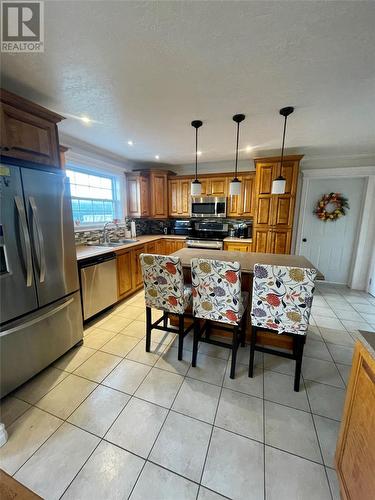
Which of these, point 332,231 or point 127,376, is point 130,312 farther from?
point 332,231

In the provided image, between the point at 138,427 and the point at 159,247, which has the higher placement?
the point at 159,247

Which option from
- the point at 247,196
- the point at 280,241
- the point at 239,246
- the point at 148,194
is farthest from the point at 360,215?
the point at 148,194

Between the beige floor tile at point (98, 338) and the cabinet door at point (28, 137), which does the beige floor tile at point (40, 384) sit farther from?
the cabinet door at point (28, 137)

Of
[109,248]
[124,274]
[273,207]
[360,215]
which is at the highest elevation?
[273,207]

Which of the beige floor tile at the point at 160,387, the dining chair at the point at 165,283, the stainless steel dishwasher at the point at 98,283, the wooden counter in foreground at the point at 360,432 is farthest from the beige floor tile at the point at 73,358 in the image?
the wooden counter in foreground at the point at 360,432

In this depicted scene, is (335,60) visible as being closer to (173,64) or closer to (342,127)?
(173,64)

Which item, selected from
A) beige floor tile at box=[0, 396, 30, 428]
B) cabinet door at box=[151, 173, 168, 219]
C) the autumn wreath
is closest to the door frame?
the autumn wreath

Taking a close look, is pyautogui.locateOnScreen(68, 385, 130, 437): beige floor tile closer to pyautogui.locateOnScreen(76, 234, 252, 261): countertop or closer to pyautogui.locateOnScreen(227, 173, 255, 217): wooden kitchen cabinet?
pyautogui.locateOnScreen(76, 234, 252, 261): countertop

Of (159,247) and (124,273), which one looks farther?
(159,247)

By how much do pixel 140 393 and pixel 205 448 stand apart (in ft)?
2.17

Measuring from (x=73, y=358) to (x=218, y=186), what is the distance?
3.92m

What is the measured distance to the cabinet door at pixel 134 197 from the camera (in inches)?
180

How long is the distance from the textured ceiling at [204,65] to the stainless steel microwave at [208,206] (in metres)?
1.81

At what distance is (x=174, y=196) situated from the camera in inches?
196
